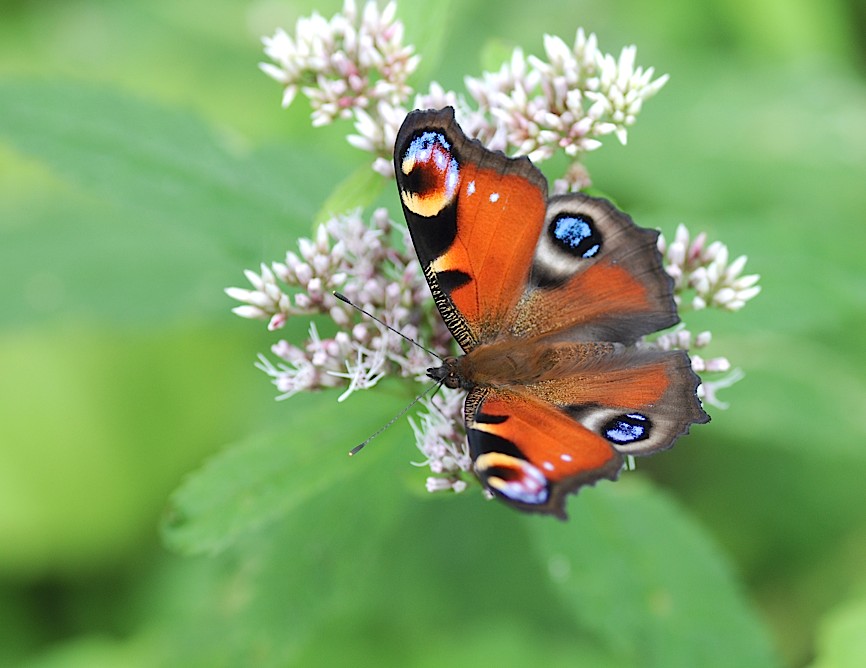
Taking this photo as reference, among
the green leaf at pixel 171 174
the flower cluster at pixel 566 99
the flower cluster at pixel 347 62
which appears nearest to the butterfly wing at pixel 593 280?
the flower cluster at pixel 566 99

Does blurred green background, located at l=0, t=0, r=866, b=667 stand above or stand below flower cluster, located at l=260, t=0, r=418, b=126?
below

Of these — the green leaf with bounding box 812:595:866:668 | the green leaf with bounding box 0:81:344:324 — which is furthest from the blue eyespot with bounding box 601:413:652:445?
the green leaf with bounding box 0:81:344:324

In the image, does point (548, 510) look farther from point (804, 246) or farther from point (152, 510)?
point (152, 510)

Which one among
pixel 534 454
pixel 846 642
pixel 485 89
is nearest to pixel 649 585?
pixel 846 642

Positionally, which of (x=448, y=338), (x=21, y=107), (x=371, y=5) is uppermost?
(x=371, y=5)

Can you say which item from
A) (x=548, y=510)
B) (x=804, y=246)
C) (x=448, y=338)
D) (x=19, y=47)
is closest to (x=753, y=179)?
(x=804, y=246)

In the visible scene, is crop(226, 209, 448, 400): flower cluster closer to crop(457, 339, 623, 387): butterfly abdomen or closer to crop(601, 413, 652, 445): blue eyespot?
crop(457, 339, 623, 387): butterfly abdomen
